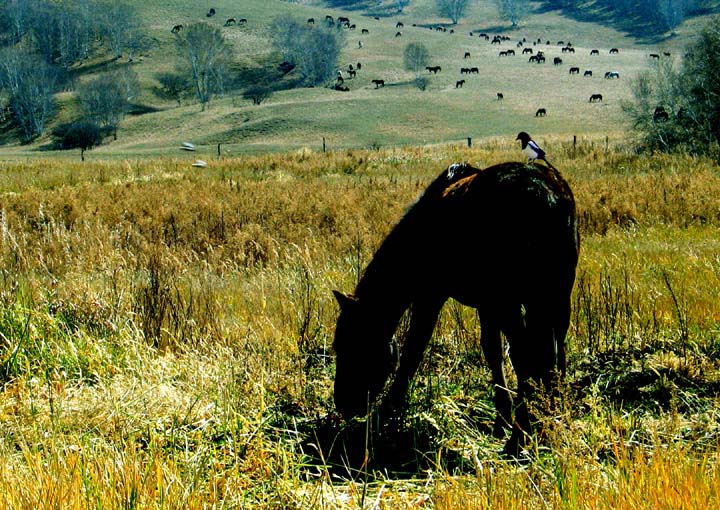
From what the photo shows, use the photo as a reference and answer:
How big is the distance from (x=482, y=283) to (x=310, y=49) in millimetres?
113994

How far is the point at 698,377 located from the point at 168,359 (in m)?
4.33

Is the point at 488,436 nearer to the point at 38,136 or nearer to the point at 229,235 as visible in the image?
the point at 229,235

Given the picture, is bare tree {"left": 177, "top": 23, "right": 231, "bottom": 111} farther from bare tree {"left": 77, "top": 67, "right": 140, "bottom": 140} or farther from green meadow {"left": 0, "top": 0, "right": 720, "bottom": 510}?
green meadow {"left": 0, "top": 0, "right": 720, "bottom": 510}

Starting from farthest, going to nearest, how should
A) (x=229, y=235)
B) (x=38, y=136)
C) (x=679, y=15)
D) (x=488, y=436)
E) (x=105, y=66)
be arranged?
(x=679, y=15), (x=105, y=66), (x=38, y=136), (x=229, y=235), (x=488, y=436)

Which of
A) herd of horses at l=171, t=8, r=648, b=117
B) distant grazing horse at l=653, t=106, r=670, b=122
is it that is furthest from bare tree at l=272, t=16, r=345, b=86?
distant grazing horse at l=653, t=106, r=670, b=122

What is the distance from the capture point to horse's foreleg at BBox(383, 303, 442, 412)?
438 centimetres

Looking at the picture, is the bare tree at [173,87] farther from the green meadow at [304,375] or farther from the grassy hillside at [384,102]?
the green meadow at [304,375]

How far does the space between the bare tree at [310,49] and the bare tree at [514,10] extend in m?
78.7

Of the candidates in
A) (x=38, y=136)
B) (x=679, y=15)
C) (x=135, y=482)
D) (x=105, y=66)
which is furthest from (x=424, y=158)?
(x=679, y=15)

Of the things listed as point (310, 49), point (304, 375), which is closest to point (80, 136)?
point (310, 49)

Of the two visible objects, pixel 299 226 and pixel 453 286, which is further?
pixel 299 226

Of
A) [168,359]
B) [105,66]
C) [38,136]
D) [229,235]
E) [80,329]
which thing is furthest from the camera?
[105,66]

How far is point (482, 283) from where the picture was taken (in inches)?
162

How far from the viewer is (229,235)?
13695 mm
